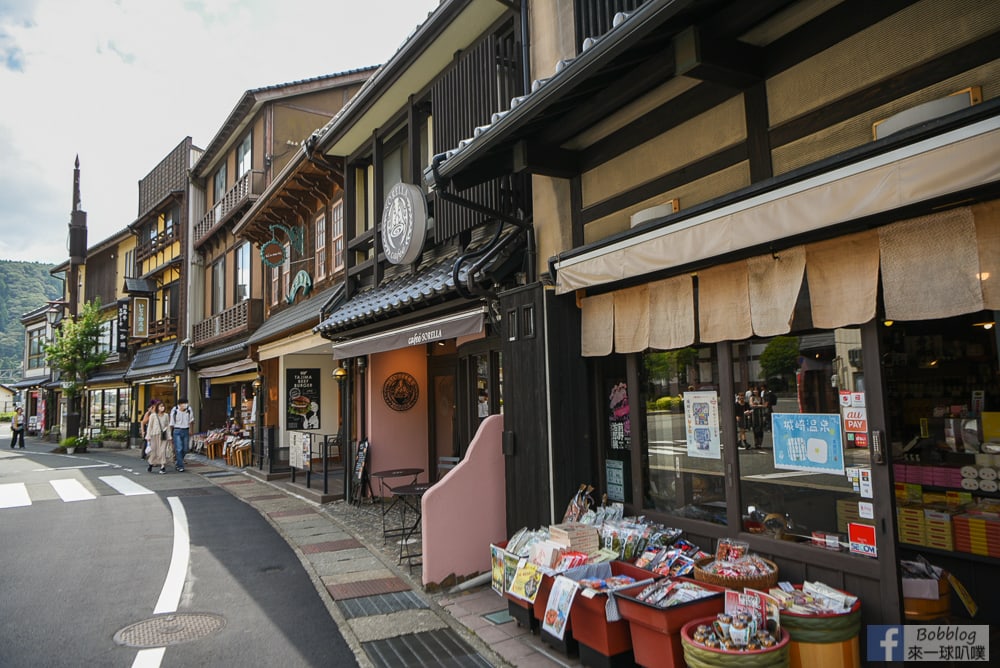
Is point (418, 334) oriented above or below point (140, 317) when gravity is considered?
below

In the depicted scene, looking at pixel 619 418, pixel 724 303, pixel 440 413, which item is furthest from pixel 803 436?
pixel 440 413

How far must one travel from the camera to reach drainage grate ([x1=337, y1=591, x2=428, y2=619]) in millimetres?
6262

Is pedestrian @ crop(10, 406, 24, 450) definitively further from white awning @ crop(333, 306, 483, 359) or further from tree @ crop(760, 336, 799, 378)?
tree @ crop(760, 336, 799, 378)

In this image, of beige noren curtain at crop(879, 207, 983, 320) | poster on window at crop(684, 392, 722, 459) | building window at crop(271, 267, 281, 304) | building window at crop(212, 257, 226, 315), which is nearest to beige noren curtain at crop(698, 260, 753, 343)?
poster on window at crop(684, 392, 722, 459)

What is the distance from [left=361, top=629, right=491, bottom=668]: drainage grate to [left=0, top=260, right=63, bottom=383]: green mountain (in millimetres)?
139565

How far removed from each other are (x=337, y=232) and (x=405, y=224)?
541 cm

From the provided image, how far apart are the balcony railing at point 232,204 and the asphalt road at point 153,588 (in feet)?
34.3

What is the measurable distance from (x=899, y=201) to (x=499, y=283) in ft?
14.3

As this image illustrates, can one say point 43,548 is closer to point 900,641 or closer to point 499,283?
point 499,283

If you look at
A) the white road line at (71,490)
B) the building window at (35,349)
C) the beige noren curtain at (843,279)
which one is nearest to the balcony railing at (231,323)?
the white road line at (71,490)

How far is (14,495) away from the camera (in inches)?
541

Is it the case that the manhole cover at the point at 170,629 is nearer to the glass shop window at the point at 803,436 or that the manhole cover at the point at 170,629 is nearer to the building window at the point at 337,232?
the glass shop window at the point at 803,436

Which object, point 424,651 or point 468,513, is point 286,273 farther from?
point 424,651

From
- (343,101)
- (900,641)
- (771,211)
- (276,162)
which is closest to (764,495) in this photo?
(900,641)
